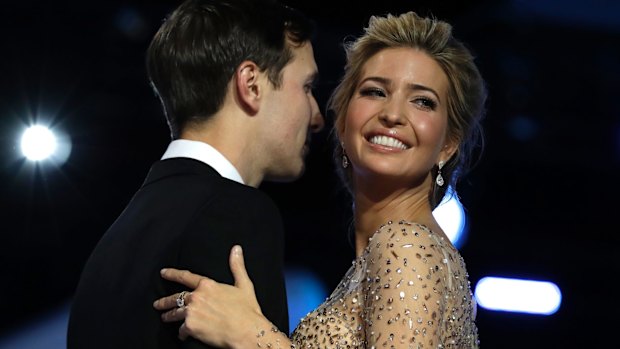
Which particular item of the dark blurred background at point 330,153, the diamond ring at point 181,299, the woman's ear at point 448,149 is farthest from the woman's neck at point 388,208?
the dark blurred background at point 330,153

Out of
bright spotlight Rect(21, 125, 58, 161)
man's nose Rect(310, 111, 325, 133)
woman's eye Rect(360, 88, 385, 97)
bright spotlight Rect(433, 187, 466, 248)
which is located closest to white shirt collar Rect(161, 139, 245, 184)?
man's nose Rect(310, 111, 325, 133)

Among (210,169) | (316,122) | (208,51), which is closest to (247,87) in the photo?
(208,51)

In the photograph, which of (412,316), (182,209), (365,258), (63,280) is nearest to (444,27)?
(365,258)

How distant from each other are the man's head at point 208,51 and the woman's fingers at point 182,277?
0.36 metres

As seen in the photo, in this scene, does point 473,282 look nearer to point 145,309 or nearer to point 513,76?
point 513,76

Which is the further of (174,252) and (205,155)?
(205,155)

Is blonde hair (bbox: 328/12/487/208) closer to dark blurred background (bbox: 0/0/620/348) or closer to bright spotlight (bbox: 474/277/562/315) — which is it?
dark blurred background (bbox: 0/0/620/348)

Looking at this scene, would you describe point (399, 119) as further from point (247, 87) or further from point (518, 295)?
point (518, 295)

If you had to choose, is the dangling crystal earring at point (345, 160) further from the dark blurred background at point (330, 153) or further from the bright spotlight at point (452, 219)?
the bright spotlight at point (452, 219)

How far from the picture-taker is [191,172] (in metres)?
1.75

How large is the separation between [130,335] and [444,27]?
1316 mm

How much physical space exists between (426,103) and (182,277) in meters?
1.03

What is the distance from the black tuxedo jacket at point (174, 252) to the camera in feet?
5.37

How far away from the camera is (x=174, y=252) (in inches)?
64.8
